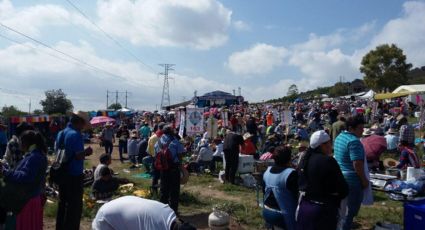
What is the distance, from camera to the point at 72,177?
5.46 metres

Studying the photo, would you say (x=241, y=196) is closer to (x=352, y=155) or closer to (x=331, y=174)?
(x=352, y=155)

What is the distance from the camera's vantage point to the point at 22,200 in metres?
4.42

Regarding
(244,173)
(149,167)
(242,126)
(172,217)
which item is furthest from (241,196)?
(242,126)

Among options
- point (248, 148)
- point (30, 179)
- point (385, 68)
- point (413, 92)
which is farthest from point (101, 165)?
point (385, 68)

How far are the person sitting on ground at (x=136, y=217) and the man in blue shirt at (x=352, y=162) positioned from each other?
2.79 metres

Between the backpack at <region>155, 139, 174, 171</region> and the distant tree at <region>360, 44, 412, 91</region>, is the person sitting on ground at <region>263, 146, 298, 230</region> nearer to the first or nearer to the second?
the backpack at <region>155, 139, 174, 171</region>

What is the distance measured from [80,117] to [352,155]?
3.53 metres

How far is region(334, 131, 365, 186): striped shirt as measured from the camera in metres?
5.11

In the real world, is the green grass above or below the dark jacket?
below

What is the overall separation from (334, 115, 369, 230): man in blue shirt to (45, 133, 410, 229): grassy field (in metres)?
1.92

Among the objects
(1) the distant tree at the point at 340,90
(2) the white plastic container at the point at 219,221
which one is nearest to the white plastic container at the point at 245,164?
(2) the white plastic container at the point at 219,221

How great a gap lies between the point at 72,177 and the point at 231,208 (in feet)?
11.1

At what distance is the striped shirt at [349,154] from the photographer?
Result: 201 inches

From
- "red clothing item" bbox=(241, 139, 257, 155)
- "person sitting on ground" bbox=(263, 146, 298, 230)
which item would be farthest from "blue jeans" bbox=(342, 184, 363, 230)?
"red clothing item" bbox=(241, 139, 257, 155)
